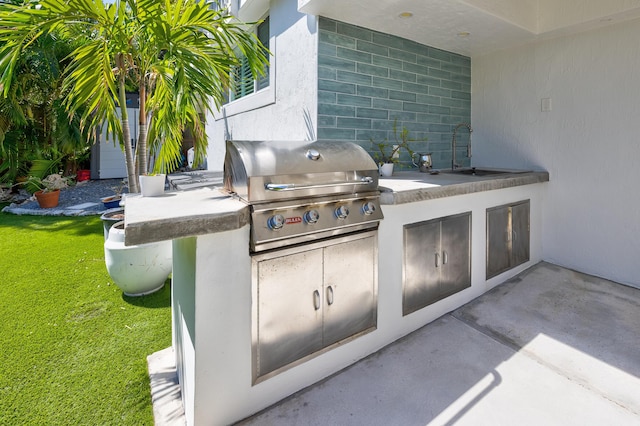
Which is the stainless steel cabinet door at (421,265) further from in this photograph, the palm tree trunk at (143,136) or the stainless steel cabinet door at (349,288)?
the palm tree trunk at (143,136)

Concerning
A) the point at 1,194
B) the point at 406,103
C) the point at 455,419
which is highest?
the point at 406,103

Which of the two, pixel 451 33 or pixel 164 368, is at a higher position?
pixel 451 33

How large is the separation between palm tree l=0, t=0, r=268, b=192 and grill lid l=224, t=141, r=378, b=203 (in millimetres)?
873

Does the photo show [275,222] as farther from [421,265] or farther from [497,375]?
[497,375]

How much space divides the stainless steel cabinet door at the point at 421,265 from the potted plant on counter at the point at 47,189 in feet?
28.2

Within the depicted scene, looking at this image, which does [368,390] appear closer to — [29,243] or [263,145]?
[263,145]

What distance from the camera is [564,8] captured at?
372 cm

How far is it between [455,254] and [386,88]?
2.10 meters

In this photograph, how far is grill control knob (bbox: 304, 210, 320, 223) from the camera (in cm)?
205

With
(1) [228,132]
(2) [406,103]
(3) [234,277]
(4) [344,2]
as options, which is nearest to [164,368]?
(3) [234,277]

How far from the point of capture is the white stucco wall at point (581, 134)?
145 inches

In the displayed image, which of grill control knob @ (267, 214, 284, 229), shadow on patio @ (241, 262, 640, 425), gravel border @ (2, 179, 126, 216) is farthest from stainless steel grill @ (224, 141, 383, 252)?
gravel border @ (2, 179, 126, 216)

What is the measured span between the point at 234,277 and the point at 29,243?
5453 mm

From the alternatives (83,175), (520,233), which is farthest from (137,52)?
(83,175)
